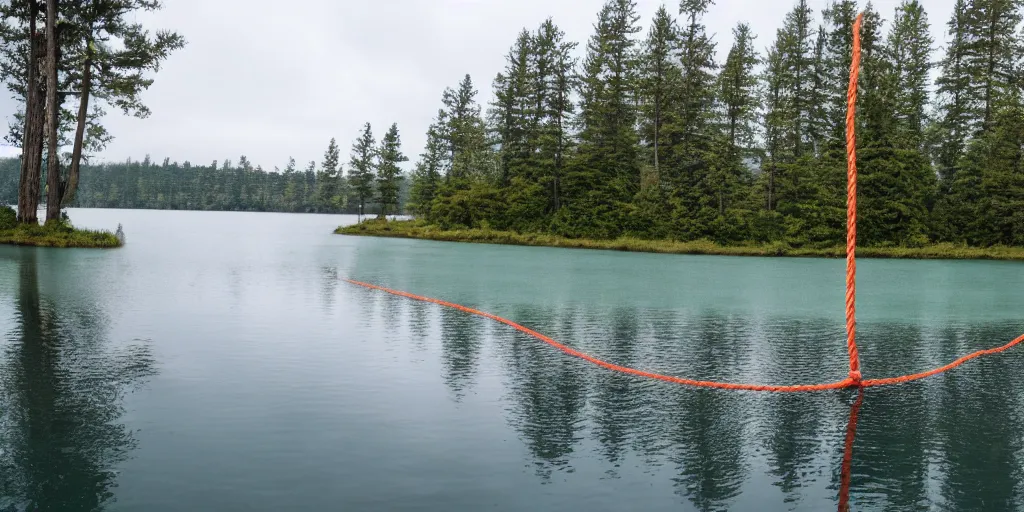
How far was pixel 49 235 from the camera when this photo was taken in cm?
3036

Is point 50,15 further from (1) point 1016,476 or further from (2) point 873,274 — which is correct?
(1) point 1016,476

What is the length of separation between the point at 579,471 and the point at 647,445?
0.80m

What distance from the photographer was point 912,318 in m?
14.2

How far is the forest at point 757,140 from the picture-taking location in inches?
1710

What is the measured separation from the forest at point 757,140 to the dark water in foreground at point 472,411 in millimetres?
33057

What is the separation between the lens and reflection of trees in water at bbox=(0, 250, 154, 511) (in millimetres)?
4715

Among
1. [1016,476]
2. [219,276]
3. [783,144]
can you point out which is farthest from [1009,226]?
[1016,476]

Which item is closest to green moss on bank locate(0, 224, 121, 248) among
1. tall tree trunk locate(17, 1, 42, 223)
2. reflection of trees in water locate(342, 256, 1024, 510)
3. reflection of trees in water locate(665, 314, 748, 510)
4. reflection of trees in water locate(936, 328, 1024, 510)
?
tall tree trunk locate(17, 1, 42, 223)

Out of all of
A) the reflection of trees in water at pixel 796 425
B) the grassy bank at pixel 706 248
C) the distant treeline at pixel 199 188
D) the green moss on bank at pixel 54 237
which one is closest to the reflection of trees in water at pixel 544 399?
the reflection of trees in water at pixel 796 425

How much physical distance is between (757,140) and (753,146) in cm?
297

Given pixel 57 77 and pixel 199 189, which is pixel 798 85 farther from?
pixel 199 189

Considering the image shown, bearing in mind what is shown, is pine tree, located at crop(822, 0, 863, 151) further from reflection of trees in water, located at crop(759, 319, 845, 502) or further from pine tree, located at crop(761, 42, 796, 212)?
reflection of trees in water, located at crop(759, 319, 845, 502)

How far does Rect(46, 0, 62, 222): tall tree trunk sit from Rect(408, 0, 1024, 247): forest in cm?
2999

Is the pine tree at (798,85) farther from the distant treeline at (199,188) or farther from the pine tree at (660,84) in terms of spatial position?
the distant treeline at (199,188)
